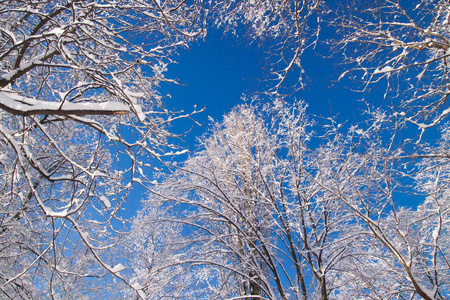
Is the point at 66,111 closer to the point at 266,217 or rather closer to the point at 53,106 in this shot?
the point at 53,106

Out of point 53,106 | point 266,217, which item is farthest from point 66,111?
point 266,217

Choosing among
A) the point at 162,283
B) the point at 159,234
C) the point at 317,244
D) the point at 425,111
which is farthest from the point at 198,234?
the point at 159,234

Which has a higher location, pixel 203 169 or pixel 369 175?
pixel 203 169

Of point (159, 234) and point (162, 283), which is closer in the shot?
point (162, 283)

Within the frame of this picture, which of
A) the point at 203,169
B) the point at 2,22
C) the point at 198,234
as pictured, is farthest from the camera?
the point at 203,169


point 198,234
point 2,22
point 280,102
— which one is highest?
point 280,102

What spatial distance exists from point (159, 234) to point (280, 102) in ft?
23.1

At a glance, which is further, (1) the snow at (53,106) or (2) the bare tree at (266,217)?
(2) the bare tree at (266,217)

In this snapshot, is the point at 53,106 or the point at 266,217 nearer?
the point at 53,106

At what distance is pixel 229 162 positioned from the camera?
261 inches

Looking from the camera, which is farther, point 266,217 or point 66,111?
point 266,217

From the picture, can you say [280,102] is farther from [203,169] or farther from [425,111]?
[425,111]

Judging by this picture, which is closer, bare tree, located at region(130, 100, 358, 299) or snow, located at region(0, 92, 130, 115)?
snow, located at region(0, 92, 130, 115)

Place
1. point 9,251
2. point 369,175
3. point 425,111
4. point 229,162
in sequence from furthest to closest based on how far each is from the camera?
1. point 229,162
2. point 9,251
3. point 369,175
4. point 425,111
